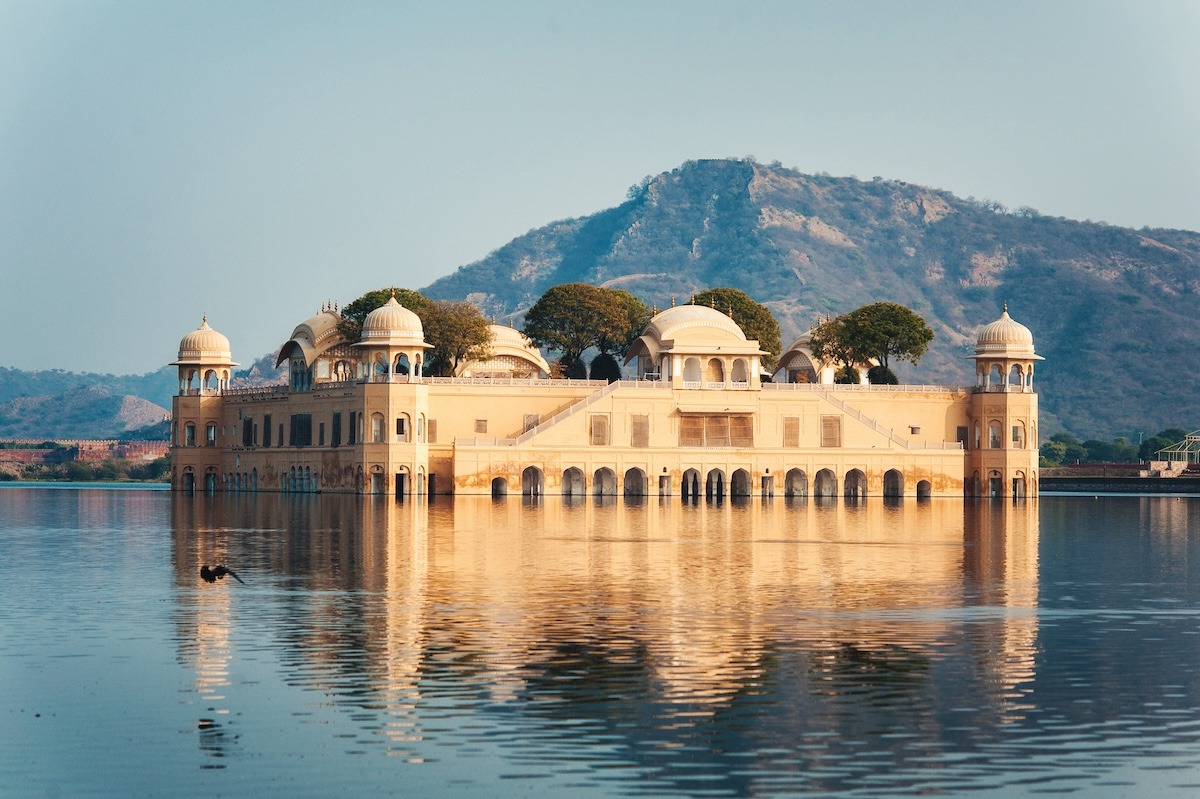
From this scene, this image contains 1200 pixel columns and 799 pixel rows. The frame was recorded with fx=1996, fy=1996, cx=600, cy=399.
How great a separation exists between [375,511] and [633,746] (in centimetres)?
5224

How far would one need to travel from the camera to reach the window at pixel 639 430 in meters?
91.6

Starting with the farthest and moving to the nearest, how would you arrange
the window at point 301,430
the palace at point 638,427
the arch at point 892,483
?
the window at point 301,430
the arch at point 892,483
the palace at point 638,427

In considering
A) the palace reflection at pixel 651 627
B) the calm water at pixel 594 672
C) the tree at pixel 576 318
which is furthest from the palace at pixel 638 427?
the calm water at pixel 594 672

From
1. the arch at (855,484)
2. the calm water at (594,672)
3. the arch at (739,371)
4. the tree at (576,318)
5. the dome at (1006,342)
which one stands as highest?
the tree at (576,318)

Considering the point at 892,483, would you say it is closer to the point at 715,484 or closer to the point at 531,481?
the point at 715,484

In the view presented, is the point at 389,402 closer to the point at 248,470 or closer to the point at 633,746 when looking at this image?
the point at 248,470

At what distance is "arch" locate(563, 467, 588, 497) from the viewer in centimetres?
9181

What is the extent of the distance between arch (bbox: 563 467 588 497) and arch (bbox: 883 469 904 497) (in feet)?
48.4

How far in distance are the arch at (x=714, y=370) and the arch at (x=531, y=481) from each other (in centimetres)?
1077

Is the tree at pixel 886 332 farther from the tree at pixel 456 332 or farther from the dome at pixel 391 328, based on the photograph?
the dome at pixel 391 328

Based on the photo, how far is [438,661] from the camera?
2550 cm

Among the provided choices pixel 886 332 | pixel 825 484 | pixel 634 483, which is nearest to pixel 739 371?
pixel 825 484

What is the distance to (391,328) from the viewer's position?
9112cm

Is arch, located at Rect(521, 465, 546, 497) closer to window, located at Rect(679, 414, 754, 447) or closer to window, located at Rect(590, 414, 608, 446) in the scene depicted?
window, located at Rect(590, 414, 608, 446)
